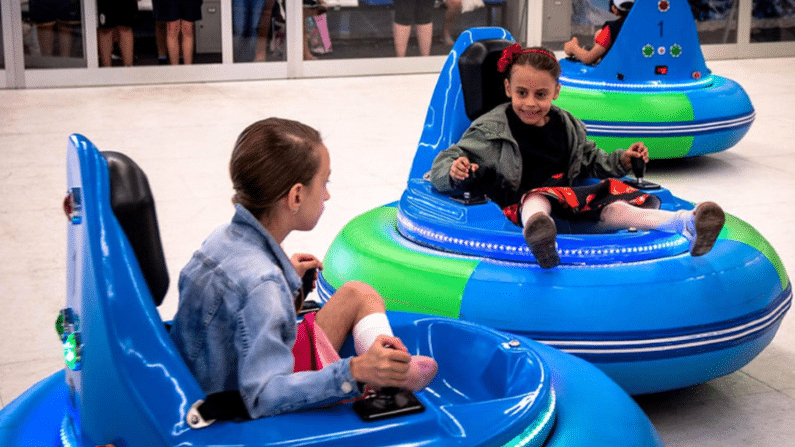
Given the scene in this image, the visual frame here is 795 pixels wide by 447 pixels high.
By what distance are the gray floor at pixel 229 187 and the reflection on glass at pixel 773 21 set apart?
969 mm

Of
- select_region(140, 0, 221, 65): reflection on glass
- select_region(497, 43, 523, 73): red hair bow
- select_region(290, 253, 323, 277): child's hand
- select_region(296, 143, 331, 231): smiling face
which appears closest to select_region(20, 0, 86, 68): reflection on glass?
select_region(140, 0, 221, 65): reflection on glass

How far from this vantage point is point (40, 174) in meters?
5.16

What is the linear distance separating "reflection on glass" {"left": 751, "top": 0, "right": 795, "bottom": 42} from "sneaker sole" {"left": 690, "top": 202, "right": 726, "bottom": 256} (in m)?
7.60

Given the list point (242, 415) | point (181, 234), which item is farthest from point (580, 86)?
point (242, 415)

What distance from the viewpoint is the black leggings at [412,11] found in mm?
8781

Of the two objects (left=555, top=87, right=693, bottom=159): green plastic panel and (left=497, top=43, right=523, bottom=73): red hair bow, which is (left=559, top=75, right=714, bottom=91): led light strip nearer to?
(left=555, top=87, right=693, bottom=159): green plastic panel

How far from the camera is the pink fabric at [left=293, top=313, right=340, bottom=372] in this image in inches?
75.5

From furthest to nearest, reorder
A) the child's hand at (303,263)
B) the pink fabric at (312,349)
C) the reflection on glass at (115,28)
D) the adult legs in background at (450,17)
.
A: 1. the adult legs in background at (450,17)
2. the reflection on glass at (115,28)
3. the child's hand at (303,263)
4. the pink fabric at (312,349)

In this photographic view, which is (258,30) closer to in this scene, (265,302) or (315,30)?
(315,30)

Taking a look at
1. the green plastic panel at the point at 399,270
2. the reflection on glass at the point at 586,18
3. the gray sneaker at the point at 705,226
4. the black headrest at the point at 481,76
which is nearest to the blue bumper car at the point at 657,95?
the black headrest at the point at 481,76

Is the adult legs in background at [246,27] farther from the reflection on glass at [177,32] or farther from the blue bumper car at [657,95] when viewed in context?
the blue bumper car at [657,95]

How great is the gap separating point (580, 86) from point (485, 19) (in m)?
3.73

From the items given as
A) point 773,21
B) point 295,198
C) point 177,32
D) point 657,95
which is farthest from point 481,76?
point 773,21

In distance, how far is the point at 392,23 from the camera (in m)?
8.80
